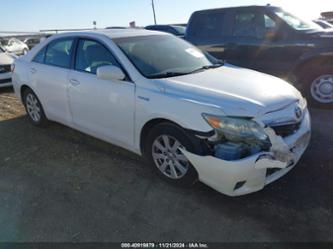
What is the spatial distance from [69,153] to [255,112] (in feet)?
8.46

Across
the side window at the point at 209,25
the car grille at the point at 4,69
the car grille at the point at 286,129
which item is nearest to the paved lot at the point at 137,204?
the car grille at the point at 286,129

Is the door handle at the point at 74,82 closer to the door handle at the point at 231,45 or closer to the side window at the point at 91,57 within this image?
the side window at the point at 91,57

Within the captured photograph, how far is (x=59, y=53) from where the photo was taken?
4.57 m

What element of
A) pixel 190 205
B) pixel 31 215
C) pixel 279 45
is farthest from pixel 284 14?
pixel 31 215

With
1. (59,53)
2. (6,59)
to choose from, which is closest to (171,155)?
(59,53)

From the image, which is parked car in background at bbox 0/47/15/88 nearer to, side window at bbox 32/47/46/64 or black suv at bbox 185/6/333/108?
side window at bbox 32/47/46/64

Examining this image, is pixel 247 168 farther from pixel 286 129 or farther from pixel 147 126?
pixel 147 126

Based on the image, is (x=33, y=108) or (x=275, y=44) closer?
(x=33, y=108)

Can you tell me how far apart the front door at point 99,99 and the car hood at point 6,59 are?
510 centimetres

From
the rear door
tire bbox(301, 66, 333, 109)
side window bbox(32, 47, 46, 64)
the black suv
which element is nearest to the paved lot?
the rear door

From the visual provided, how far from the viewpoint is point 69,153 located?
430 centimetres

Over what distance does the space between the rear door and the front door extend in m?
0.19

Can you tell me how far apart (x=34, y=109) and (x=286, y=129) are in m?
3.93

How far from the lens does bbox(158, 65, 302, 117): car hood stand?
2898 mm
